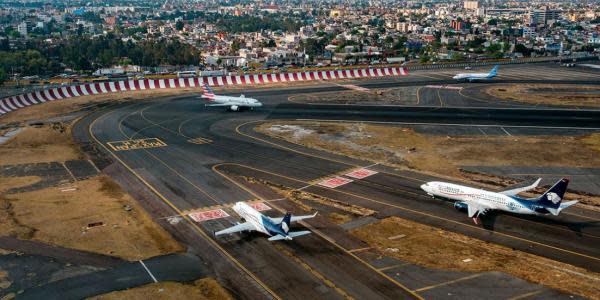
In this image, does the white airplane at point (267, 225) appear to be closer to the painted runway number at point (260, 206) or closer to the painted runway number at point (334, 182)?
the painted runway number at point (260, 206)

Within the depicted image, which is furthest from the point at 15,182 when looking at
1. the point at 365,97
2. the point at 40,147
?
the point at 365,97

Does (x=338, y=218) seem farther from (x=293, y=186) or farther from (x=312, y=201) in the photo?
(x=293, y=186)

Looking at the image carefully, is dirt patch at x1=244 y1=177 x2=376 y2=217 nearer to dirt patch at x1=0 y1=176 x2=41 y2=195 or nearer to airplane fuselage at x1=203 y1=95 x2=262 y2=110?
dirt patch at x1=0 y1=176 x2=41 y2=195

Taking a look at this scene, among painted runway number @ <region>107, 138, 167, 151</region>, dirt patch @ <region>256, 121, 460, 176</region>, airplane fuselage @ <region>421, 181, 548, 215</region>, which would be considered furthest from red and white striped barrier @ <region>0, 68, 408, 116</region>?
airplane fuselage @ <region>421, 181, 548, 215</region>

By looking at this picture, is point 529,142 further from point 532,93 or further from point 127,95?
point 127,95

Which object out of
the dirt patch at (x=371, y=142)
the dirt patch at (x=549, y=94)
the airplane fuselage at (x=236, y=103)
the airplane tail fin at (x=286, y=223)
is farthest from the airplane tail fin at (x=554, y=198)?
the dirt patch at (x=549, y=94)

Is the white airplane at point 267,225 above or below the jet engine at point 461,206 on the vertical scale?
above
